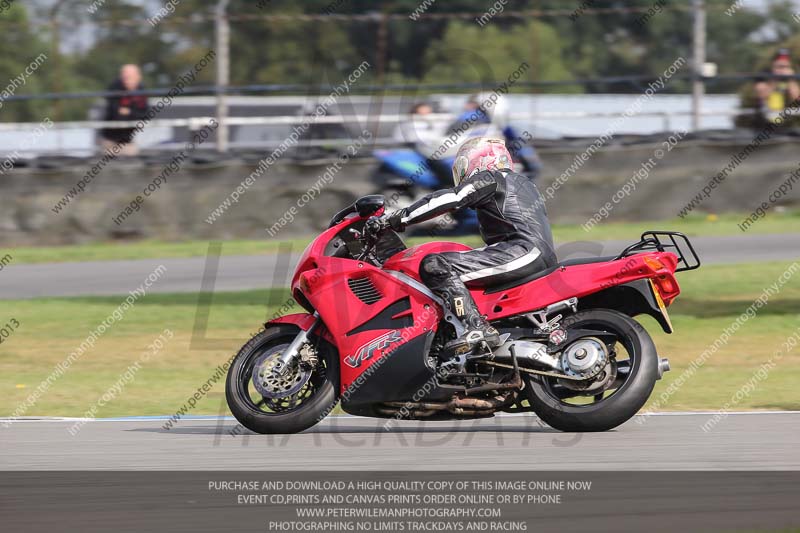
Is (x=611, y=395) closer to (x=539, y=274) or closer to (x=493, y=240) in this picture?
(x=539, y=274)

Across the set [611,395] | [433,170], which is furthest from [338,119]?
[611,395]

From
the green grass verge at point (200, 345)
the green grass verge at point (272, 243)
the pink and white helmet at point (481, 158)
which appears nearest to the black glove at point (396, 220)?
the pink and white helmet at point (481, 158)

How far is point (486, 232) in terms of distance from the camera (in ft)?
23.8

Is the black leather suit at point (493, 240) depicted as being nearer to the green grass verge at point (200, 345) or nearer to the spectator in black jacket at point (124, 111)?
the green grass verge at point (200, 345)

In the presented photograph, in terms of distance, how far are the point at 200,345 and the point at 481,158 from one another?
4.35m

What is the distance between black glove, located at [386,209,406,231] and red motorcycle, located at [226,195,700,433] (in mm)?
59

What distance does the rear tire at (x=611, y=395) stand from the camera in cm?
661

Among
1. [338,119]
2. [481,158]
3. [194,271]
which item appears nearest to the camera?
[481,158]

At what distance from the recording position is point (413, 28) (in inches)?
1070

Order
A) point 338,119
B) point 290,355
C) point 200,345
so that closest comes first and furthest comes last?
point 290,355 < point 200,345 < point 338,119

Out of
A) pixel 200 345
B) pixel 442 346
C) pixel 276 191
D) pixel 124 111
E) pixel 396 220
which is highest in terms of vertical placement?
pixel 396 220

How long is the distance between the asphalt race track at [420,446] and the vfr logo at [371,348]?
16.2 inches

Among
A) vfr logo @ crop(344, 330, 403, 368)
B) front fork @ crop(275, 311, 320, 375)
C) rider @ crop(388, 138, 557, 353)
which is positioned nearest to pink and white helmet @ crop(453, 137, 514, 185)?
rider @ crop(388, 138, 557, 353)
